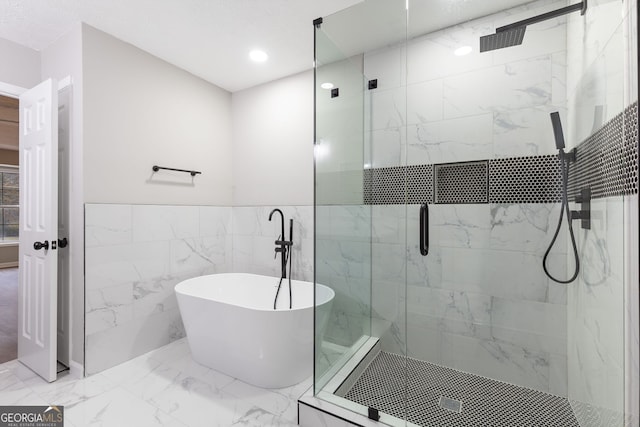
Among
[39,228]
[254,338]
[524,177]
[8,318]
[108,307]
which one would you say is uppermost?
[524,177]

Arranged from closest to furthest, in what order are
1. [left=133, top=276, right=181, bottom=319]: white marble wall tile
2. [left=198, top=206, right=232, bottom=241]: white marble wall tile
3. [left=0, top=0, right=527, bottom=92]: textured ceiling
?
[left=0, top=0, right=527, bottom=92]: textured ceiling
[left=133, top=276, right=181, bottom=319]: white marble wall tile
[left=198, top=206, right=232, bottom=241]: white marble wall tile

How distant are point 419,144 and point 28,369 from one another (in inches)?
134

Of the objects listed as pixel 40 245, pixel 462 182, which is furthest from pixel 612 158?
pixel 40 245

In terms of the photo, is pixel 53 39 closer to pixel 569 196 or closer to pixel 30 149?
pixel 30 149

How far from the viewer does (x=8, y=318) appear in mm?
3396

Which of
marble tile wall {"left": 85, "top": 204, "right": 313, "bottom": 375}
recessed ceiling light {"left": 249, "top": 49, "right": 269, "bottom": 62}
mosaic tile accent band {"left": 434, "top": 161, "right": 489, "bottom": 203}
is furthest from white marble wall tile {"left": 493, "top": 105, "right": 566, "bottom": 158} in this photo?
recessed ceiling light {"left": 249, "top": 49, "right": 269, "bottom": 62}

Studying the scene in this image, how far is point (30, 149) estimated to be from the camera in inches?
89.7

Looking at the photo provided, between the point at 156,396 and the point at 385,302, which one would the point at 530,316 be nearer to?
the point at 385,302

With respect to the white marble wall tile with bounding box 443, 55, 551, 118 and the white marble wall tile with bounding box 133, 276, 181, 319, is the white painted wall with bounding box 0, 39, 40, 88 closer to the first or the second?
the white marble wall tile with bounding box 133, 276, 181, 319

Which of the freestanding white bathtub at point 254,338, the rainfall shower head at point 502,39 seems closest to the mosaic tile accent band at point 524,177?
the rainfall shower head at point 502,39

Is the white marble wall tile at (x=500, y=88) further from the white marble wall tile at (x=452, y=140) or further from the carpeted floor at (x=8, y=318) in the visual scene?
the carpeted floor at (x=8, y=318)

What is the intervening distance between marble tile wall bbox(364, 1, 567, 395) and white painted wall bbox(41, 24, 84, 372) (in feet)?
6.99

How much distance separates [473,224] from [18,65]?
369cm

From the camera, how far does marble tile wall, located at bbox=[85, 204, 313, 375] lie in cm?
224
